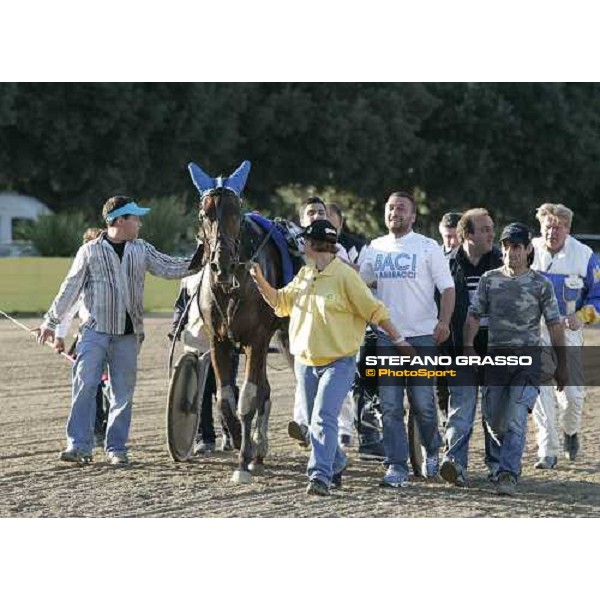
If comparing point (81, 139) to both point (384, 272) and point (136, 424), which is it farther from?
point (384, 272)

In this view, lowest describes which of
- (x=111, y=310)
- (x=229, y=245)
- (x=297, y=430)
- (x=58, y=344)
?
(x=297, y=430)

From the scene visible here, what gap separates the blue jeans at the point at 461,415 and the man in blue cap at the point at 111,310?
233 centimetres

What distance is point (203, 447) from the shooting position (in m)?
9.92

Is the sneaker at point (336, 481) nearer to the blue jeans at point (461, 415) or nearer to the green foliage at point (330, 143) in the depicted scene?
the blue jeans at point (461, 415)

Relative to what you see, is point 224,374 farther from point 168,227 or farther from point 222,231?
point 168,227

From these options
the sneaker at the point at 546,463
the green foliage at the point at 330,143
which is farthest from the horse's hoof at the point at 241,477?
the green foliage at the point at 330,143

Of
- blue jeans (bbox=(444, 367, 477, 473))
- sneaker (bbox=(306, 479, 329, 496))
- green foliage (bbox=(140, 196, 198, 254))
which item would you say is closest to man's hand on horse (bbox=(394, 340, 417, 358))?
blue jeans (bbox=(444, 367, 477, 473))

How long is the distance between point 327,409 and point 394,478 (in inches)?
34.3

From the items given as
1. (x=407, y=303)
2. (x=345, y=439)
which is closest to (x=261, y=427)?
(x=345, y=439)

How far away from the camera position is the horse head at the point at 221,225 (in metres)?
8.40

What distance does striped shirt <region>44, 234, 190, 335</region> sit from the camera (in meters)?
9.45

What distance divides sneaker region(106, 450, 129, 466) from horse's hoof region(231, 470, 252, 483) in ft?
3.51

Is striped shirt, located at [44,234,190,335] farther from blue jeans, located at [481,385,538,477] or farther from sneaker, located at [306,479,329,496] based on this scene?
blue jeans, located at [481,385,538,477]

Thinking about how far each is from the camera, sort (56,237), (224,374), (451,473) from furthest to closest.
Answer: (56,237) < (224,374) < (451,473)
